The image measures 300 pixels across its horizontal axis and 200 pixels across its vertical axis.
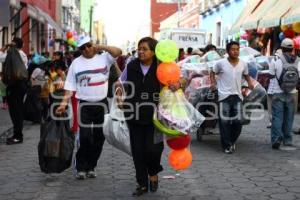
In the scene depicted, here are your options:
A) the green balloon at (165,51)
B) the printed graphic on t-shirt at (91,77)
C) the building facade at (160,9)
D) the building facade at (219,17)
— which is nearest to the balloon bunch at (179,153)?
the green balloon at (165,51)

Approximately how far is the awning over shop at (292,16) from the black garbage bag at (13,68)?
8.24 meters

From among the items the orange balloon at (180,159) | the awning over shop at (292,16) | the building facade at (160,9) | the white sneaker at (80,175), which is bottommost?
the white sneaker at (80,175)

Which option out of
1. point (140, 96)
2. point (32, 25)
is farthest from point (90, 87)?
point (32, 25)

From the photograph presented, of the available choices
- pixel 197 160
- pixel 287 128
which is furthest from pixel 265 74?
pixel 197 160

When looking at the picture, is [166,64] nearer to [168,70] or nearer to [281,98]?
[168,70]

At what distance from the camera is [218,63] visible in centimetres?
853

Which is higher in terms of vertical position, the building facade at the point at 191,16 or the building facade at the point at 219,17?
the building facade at the point at 191,16

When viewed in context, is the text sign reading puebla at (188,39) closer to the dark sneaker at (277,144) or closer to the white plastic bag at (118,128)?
the dark sneaker at (277,144)

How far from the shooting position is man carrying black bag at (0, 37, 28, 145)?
9.23 metres

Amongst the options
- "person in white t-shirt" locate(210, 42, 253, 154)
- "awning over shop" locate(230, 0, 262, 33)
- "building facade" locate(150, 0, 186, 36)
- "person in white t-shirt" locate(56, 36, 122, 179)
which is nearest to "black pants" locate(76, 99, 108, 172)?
"person in white t-shirt" locate(56, 36, 122, 179)

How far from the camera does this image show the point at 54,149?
662 cm

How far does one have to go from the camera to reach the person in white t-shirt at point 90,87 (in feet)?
21.4

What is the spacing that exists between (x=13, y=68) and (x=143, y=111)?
13.5 feet

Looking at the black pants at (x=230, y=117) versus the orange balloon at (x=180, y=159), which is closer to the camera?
the orange balloon at (x=180, y=159)
